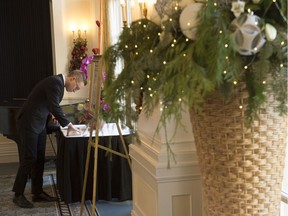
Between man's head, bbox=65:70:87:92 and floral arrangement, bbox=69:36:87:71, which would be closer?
man's head, bbox=65:70:87:92

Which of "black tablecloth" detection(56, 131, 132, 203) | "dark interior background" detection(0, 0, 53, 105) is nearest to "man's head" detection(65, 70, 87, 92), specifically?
"black tablecloth" detection(56, 131, 132, 203)

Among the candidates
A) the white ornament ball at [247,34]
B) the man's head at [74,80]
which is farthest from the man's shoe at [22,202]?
the white ornament ball at [247,34]

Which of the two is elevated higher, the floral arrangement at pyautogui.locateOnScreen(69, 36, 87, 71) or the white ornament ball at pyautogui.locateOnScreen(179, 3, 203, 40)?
the floral arrangement at pyautogui.locateOnScreen(69, 36, 87, 71)

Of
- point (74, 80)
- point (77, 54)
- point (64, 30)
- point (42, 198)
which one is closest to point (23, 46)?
point (64, 30)

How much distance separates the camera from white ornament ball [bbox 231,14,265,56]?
1419 millimetres

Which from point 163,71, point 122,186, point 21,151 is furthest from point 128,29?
point 21,151

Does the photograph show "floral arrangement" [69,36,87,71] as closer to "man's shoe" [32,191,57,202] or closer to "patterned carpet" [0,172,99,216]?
"patterned carpet" [0,172,99,216]

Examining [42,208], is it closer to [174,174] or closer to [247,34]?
[174,174]

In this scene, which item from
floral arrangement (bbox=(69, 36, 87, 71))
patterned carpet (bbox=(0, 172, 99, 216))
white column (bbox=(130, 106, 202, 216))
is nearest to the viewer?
white column (bbox=(130, 106, 202, 216))

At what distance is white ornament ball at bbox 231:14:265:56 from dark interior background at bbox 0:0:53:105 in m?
6.61

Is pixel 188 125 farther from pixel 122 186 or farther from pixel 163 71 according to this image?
pixel 122 186

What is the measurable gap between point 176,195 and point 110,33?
4216 millimetres

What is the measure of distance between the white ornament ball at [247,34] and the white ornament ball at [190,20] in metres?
0.13

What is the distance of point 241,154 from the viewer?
65.6 inches
